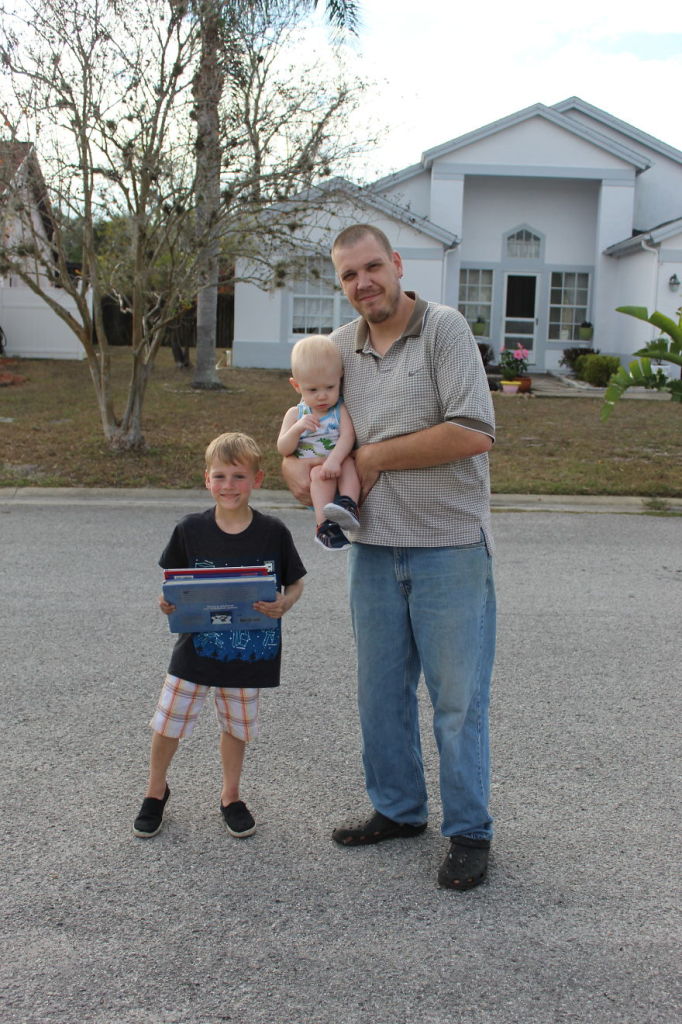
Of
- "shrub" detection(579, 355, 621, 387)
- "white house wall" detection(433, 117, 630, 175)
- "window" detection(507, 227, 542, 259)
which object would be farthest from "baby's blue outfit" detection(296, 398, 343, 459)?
"window" detection(507, 227, 542, 259)

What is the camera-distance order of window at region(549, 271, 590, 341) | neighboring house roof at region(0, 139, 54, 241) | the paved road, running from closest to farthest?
the paved road
neighboring house roof at region(0, 139, 54, 241)
window at region(549, 271, 590, 341)

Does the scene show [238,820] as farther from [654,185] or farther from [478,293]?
[654,185]

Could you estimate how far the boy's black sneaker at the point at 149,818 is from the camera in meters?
3.36

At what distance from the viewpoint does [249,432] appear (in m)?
13.8

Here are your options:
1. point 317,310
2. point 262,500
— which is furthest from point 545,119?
point 262,500

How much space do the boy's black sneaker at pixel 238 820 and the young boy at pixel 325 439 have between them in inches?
40.4

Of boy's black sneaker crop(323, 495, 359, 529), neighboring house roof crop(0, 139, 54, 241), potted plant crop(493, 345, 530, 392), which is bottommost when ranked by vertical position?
boy's black sneaker crop(323, 495, 359, 529)

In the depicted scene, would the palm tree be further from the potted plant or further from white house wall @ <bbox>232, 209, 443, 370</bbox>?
white house wall @ <bbox>232, 209, 443, 370</bbox>

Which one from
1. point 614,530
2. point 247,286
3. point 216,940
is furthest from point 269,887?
point 247,286

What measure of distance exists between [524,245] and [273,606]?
83.6 feet

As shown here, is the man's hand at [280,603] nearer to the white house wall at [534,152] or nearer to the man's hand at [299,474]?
the man's hand at [299,474]

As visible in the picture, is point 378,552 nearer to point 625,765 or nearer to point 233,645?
point 233,645

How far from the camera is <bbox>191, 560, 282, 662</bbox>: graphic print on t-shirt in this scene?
3.33 metres

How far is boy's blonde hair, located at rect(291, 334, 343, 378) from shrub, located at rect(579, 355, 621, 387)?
20.7 meters
